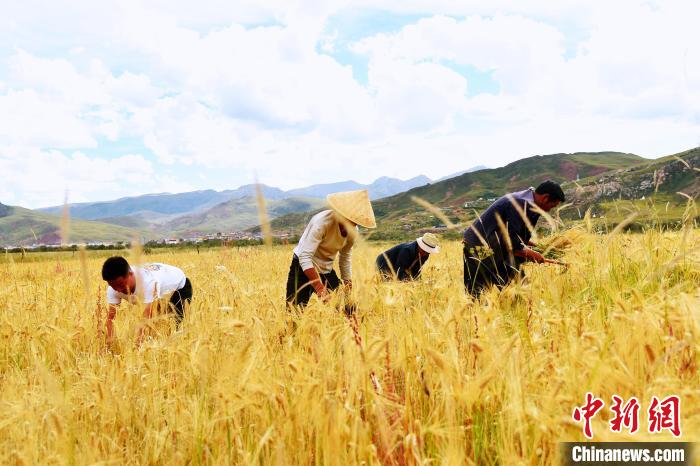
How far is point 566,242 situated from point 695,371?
313 cm

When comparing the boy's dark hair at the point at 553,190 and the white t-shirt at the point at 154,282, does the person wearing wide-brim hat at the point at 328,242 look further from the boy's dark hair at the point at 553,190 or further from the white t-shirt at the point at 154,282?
the boy's dark hair at the point at 553,190

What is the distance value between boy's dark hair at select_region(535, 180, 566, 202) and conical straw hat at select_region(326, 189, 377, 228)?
6.75 ft

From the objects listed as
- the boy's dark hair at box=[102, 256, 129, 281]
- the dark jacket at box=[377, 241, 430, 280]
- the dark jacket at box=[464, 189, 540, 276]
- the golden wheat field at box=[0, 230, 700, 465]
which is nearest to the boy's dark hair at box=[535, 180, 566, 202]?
the dark jacket at box=[464, 189, 540, 276]

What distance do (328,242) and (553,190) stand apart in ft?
8.27

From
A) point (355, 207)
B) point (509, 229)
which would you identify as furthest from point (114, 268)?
point (509, 229)

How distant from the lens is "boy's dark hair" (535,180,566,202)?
16.9 feet

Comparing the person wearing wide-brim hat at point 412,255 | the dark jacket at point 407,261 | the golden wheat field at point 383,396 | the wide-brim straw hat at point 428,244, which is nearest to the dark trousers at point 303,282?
the person wearing wide-brim hat at point 412,255

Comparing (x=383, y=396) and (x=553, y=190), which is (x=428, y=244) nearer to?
(x=553, y=190)

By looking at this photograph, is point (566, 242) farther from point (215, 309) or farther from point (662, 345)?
point (215, 309)

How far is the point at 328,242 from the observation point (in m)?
5.24

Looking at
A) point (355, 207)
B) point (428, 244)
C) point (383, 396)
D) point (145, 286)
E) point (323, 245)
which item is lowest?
point (383, 396)

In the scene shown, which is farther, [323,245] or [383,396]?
[323,245]

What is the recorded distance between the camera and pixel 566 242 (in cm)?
486

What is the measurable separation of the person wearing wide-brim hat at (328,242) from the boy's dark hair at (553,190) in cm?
204
